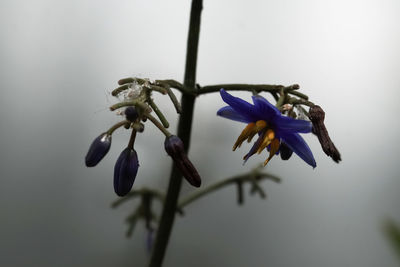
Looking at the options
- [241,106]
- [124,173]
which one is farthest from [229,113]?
[124,173]

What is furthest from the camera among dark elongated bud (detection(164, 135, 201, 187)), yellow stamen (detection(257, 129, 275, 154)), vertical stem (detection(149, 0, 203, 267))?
vertical stem (detection(149, 0, 203, 267))

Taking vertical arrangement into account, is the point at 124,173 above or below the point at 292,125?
below

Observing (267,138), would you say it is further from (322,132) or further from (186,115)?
(186,115)

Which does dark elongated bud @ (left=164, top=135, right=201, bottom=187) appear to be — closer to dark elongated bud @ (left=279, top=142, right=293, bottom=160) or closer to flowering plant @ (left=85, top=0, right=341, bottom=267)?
flowering plant @ (left=85, top=0, right=341, bottom=267)

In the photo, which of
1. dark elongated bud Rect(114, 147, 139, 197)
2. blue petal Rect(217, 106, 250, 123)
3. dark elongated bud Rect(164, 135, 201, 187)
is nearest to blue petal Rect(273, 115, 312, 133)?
blue petal Rect(217, 106, 250, 123)

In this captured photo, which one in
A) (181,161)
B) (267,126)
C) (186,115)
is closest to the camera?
(181,161)

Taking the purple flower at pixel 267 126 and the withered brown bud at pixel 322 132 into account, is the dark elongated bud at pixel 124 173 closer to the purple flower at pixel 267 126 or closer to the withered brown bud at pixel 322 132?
the purple flower at pixel 267 126

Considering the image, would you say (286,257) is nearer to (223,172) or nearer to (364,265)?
(364,265)
